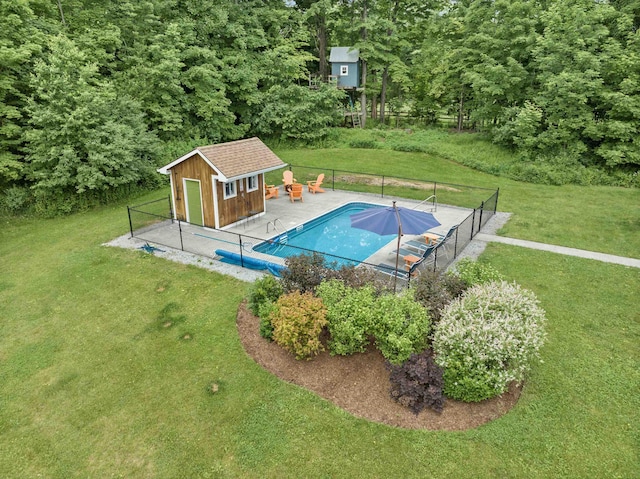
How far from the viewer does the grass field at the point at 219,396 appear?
6.26 metres

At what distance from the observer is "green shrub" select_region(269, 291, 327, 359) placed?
7.95 m

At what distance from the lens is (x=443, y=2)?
1422 inches

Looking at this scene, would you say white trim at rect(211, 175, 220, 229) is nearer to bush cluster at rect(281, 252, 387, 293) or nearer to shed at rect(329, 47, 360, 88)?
bush cluster at rect(281, 252, 387, 293)

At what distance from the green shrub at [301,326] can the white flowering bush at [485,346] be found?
7.38 feet

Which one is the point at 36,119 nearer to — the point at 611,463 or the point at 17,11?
the point at 17,11

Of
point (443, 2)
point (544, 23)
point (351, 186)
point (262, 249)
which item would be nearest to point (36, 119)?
point (262, 249)

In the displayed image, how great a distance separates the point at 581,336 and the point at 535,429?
336cm

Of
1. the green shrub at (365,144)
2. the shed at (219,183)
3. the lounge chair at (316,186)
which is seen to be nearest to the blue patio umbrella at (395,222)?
the shed at (219,183)

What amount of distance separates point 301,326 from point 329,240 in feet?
25.1

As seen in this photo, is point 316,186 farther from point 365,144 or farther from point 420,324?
point 420,324

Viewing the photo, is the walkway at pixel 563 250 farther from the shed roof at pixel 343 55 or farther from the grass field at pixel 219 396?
the shed roof at pixel 343 55

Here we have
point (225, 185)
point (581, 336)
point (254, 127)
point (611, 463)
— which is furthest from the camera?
point (254, 127)

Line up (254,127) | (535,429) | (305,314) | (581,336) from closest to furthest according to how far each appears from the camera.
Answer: (535,429), (305,314), (581,336), (254,127)

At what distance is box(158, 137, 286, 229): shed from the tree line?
13.4 feet
